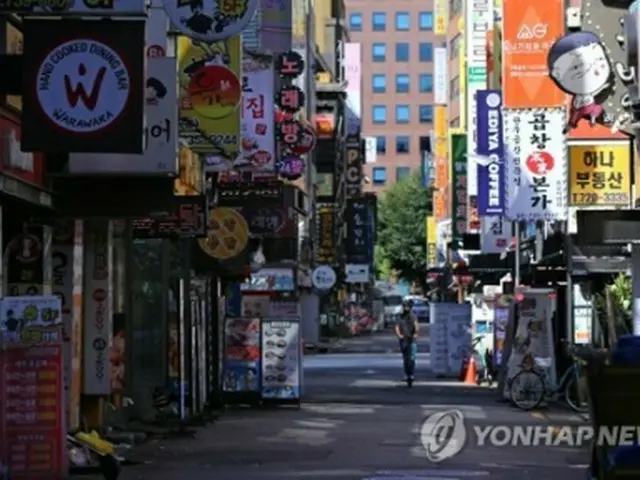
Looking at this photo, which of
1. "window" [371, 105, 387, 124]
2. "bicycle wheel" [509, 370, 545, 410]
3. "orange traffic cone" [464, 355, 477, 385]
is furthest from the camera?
"window" [371, 105, 387, 124]

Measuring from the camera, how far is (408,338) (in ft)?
127

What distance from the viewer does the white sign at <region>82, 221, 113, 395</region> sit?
22.6 metres

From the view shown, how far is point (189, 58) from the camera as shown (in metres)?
25.9

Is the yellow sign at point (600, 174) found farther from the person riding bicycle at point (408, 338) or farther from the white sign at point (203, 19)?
the white sign at point (203, 19)

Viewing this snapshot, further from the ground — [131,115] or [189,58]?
[189,58]

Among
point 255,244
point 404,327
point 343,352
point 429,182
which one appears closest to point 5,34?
point 404,327

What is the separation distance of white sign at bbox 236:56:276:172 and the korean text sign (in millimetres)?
4909

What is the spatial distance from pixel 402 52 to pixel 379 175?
13.0 metres

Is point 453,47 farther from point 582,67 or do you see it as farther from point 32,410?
point 32,410

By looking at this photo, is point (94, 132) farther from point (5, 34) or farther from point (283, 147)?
point (283, 147)

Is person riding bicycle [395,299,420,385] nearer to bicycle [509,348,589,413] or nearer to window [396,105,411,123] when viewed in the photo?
bicycle [509,348,589,413]

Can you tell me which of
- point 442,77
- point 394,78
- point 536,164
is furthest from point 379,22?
point 536,164

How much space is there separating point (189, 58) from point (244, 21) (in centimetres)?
644

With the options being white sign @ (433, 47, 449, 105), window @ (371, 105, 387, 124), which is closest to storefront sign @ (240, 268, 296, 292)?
white sign @ (433, 47, 449, 105)
